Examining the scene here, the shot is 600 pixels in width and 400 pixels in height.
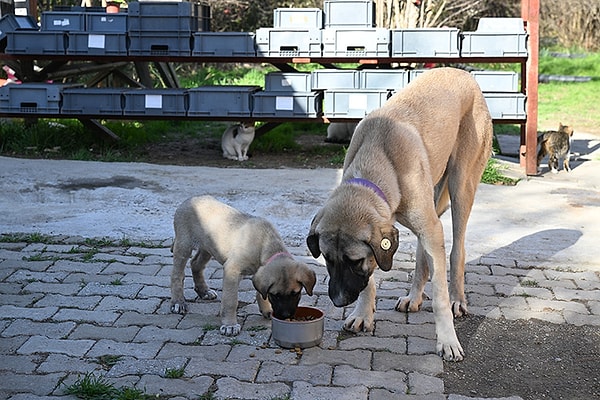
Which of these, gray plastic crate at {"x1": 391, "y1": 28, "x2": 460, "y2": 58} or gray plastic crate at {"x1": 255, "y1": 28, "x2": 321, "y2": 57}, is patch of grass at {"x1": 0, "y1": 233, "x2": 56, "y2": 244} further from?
gray plastic crate at {"x1": 391, "y1": 28, "x2": 460, "y2": 58}

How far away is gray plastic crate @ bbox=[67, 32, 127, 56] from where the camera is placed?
9.92 m

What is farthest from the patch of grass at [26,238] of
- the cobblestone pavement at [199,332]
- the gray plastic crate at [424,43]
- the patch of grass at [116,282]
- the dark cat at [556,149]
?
the dark cat at [556,149]

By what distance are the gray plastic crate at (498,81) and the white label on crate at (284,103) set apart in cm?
213

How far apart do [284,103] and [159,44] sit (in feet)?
5.39

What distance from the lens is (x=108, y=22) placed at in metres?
10.0

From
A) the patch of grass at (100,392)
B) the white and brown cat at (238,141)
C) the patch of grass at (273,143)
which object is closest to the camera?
the patch of grass at (100,392)

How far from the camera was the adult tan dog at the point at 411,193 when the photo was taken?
3852mm

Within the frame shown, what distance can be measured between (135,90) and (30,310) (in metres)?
5.46

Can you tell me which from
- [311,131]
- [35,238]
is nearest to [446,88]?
[35,238]

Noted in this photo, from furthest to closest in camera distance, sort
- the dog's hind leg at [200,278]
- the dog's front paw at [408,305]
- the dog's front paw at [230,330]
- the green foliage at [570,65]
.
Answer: the green foliage at [570,65] < the dog's hind leg at [200,278] < the dog's front paw at [408,305] < the dog's front paw at [230,330]

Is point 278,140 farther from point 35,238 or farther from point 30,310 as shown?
point 30,310

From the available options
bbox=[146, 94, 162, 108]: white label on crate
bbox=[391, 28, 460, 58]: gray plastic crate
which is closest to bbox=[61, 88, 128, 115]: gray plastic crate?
bbox=[146, 94, 162, 108]: white label on crate

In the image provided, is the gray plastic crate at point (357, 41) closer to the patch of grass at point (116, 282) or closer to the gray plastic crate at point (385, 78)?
the gray plastic crate at point (385, 78)

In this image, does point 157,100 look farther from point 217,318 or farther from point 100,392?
point 100,392
